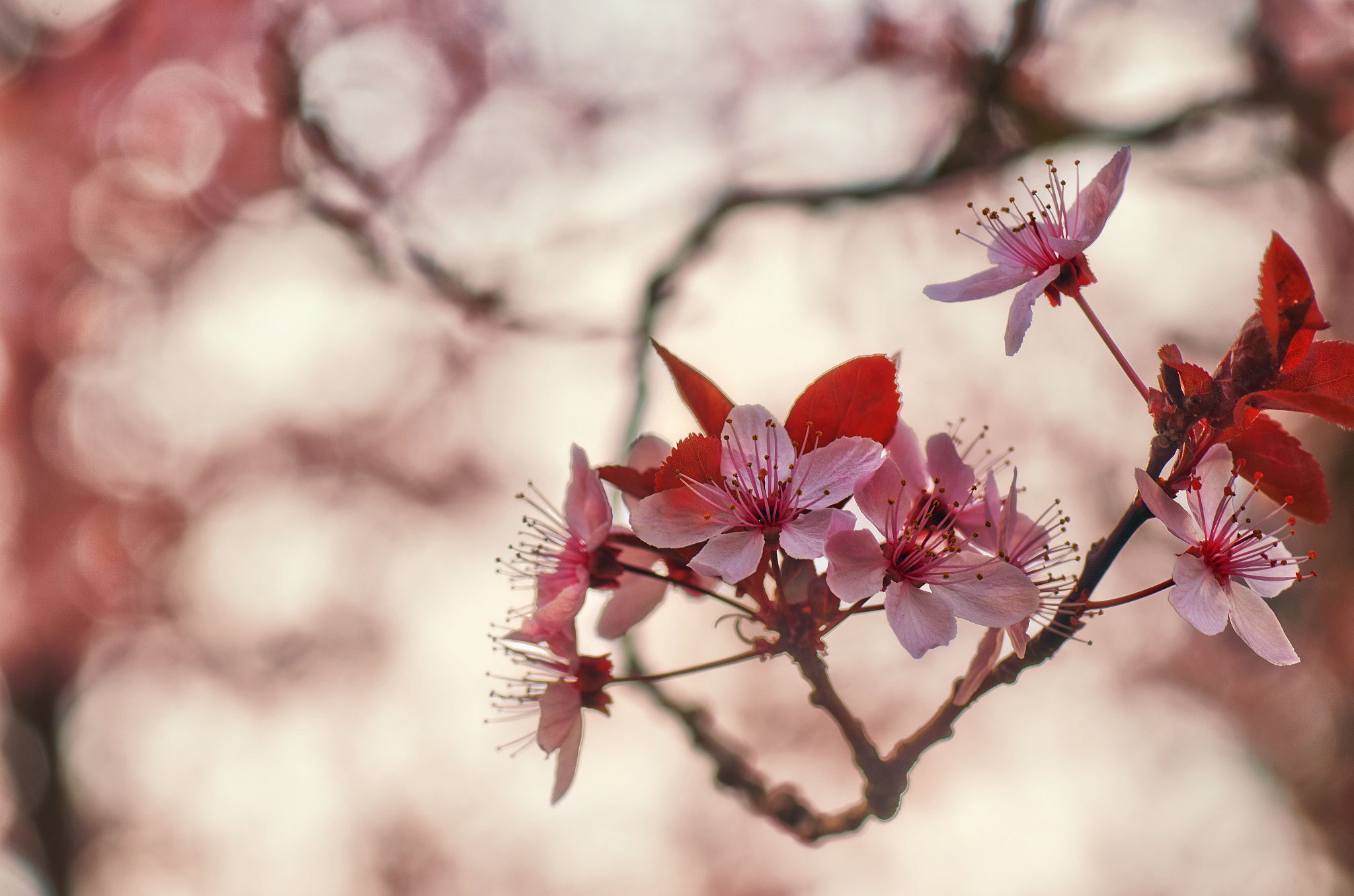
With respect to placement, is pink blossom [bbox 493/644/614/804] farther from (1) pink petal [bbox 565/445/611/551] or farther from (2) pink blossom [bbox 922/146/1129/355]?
(2) pink blossom [bbox 922/146/1129/355]

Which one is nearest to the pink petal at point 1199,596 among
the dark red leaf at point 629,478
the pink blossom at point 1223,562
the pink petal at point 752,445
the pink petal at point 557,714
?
the pink blossom at point 1223,562

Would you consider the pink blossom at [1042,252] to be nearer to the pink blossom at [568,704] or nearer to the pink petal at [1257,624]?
the pink petal at [1257,624]

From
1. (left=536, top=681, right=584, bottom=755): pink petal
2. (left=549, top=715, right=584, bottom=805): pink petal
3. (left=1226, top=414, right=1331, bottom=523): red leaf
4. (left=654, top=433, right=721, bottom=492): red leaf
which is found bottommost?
(left=549, top=715, right=584, bottom=805): pink petal

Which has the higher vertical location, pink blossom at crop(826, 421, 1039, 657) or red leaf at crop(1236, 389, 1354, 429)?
red leaf at crop(1236, 389, 1354, 429)

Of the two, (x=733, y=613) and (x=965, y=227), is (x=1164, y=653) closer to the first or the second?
(x=965, y=227)

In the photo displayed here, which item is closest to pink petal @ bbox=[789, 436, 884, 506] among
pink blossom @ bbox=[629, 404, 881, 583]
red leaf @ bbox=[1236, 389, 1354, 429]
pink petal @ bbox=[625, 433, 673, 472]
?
pink blossom @ bbox=[629, 404, 881, 583]

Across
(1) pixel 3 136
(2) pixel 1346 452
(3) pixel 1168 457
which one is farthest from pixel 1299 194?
(1) pixel 3 136

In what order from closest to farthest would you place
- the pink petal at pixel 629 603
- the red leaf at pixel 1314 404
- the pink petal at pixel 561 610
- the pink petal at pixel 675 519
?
the red leaf at pixel 1314 404, the pink petal at pixel 675 519, the pink petal at pixel 561 610, the pink petal at pixel 629 603
